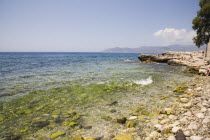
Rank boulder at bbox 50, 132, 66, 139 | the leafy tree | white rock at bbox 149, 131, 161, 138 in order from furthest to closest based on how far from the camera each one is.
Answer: the leafy tree
boulder at bbox 50, 132, 66, 139
white rock at bbox 149, 131, 161, 138

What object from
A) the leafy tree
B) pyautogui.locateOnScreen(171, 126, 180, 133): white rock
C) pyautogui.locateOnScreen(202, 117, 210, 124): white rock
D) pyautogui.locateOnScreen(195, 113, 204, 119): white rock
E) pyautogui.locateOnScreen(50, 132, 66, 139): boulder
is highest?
the leafy tree

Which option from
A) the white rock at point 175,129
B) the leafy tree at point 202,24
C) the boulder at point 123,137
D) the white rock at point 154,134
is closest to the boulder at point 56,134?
the boulder at point 123,137

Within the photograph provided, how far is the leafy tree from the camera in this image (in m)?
31.4

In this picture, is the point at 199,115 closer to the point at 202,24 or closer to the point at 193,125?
the point at 193,125

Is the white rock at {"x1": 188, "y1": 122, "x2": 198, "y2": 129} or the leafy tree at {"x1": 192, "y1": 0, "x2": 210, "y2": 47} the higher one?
the leafy tree at {"x1": 192, "y1": 0, "x2": 210, "y2": 47}

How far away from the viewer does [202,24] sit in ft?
105

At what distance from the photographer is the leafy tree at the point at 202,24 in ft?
103

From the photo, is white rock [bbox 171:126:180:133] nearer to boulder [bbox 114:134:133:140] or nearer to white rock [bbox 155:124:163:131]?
white rock [bbox 155:124:163:131]

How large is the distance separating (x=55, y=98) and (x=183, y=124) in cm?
725

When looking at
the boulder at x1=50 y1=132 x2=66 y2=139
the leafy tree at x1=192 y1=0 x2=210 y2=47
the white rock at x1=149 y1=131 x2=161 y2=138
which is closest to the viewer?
the white rock at x1=149 y1=131 x2=161 y2=138

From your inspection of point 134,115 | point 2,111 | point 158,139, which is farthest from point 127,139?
point 2,111

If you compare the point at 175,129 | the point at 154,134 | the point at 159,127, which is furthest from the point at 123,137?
the point at 175,129

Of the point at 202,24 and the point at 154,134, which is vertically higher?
the point at 202,24

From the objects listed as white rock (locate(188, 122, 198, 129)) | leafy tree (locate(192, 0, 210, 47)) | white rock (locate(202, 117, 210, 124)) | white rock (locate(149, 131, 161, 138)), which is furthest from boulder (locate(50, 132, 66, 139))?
leafy tree (locate(192, 0, 210, 47))
